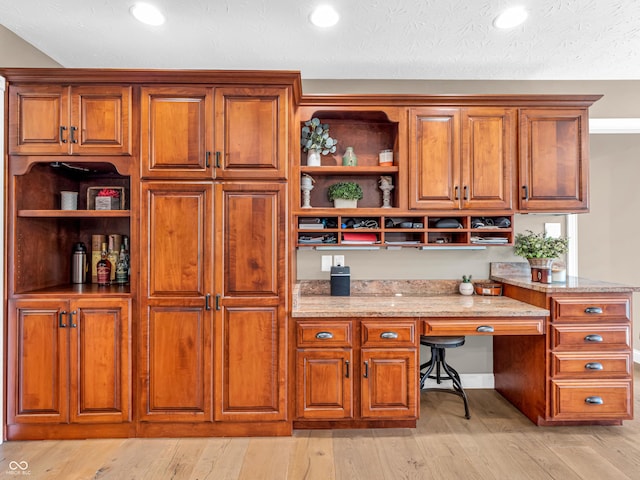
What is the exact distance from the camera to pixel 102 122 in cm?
238

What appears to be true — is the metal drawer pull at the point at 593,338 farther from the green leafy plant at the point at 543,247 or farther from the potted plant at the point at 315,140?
the potted plant at the point at 315,140

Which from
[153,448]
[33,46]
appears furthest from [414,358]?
[33,46]

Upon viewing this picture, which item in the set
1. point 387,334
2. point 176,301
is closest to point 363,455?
point 387,334

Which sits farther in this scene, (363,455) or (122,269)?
(122,269)

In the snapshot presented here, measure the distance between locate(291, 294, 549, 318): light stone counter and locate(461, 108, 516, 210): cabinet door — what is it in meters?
0.73

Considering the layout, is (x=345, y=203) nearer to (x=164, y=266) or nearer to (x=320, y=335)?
(x=320, y=335)

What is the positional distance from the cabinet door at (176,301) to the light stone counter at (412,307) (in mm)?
637

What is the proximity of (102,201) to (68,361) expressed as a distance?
1065 millimetres

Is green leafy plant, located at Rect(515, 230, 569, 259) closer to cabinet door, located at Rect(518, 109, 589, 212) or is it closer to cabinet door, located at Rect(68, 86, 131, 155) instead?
cabinet door, located at Rect(518, 109, 589, 212)

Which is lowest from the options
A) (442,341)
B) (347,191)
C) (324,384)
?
(324,384)

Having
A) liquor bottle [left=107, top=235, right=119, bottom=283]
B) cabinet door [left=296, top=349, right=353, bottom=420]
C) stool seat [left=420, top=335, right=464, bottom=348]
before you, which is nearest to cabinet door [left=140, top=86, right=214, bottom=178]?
liquor bottle [left=107, top=235, right=119, bottom=283]

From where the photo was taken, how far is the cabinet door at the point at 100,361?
92.8 inches

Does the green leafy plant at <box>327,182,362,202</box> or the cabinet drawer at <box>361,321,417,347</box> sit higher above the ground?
the green leafy plant at <box>327,182,362,202</box>

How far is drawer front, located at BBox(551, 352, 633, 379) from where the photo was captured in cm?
246
